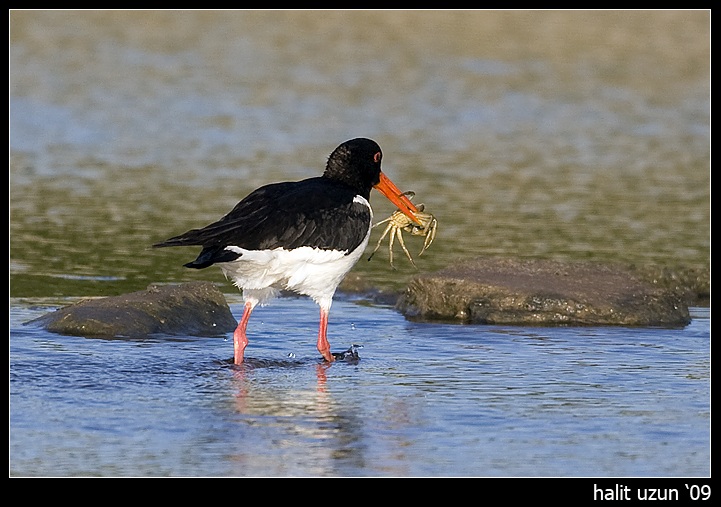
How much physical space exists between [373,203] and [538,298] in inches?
186

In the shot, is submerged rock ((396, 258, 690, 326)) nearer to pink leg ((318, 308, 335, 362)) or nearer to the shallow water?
the shallow water

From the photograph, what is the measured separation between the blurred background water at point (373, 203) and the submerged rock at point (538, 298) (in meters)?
0.25

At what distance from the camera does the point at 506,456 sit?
21.4 ft

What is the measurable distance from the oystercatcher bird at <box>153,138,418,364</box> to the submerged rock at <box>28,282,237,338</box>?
0.83m

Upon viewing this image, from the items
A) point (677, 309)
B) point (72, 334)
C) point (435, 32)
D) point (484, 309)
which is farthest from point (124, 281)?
point (435, 32)

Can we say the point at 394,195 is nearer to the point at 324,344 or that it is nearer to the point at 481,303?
the point at 481,303

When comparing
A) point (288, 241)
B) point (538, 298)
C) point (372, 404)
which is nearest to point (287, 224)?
point (288, 241)

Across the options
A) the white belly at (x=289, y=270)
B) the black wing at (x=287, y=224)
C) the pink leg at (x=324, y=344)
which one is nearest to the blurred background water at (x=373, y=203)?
the pink leg at (x=324, y=344)

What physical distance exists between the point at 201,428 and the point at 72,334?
2.45 metres

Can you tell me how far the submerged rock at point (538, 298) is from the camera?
9.88 meters

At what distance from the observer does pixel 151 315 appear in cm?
941

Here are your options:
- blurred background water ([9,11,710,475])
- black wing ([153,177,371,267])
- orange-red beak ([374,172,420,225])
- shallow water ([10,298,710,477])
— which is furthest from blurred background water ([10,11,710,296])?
black wing ([153,177,371,267])

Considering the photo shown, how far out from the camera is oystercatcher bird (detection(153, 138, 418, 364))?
8148 millimetres
